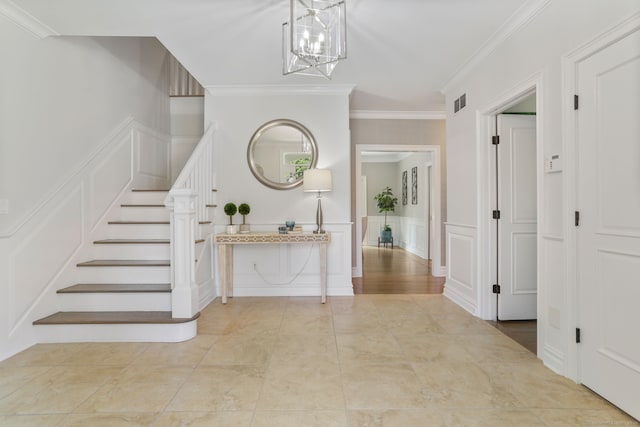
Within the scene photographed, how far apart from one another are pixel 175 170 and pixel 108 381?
140 inches

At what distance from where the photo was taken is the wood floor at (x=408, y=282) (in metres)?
2.97

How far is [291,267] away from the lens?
4.20 m

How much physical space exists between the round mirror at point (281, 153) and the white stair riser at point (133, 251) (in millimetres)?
1429

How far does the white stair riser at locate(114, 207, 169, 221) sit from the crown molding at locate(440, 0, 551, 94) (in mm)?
3689

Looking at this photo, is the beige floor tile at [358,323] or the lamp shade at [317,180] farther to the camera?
the lamp shade at [317,180]

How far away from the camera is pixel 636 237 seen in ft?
5.52

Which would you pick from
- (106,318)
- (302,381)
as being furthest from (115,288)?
(302,381)

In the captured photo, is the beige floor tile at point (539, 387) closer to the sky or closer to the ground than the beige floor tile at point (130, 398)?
closer to the ground

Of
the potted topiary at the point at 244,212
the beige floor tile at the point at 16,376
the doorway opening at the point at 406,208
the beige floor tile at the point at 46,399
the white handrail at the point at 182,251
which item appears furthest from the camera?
the doorway opening at the point at 406,208

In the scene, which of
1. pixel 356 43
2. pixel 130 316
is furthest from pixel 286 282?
pixel 356 43

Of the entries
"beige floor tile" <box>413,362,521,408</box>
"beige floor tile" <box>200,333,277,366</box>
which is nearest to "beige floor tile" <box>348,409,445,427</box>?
"beige floor tile" <box>413,362,521,408</box>

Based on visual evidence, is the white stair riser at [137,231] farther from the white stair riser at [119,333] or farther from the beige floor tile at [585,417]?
the beige floor tile at [585,417]

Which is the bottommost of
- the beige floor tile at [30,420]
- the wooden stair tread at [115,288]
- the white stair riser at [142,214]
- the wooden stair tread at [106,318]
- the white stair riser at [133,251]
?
the beige floor tile at [30,420]

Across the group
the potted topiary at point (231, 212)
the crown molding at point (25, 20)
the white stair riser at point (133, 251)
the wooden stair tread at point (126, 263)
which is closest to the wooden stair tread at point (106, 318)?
the wooden stair tread at point (126, 263)
